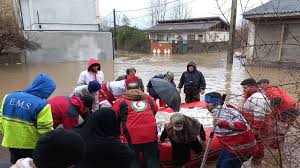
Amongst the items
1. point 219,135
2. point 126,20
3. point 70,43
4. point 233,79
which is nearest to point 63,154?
point 219,135

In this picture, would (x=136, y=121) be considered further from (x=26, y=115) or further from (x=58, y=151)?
(x=58, y=151)

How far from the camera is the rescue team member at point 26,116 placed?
303 centimetres

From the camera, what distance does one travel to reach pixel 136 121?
12.5ft

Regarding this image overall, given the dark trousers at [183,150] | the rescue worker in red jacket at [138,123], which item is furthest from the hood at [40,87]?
the dark trousers at [183,150]

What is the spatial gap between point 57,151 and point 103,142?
1038 mm

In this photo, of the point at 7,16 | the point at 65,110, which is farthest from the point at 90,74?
the point at 7,16

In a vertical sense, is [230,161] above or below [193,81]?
below

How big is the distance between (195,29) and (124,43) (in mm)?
9523

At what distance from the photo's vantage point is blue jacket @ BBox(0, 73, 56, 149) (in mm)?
3025

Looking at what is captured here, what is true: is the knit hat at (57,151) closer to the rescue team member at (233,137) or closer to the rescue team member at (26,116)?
the rescue team member at (26,116)

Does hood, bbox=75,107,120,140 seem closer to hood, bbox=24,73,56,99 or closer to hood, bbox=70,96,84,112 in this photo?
hood, bbox=24,73,56,99

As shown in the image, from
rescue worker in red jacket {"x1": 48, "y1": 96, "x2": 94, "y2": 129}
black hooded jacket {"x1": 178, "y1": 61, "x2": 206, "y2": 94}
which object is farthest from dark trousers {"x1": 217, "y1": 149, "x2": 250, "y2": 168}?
black hooded jacket {"x1": 178, "y1": 61, "x2": 206, "y2": 94}

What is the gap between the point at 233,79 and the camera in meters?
14.5

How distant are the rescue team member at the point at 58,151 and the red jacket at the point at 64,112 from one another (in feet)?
7.00
